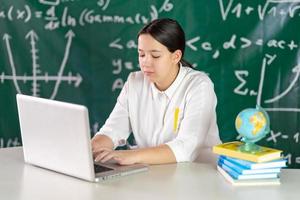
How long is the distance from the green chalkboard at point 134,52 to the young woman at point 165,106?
0.79 m

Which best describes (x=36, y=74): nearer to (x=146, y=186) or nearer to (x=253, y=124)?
(x=146, y=186)

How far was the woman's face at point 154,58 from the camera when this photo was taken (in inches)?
97.4

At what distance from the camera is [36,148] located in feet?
7.02

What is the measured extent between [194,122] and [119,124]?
39 cm

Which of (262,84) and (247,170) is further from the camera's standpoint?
(262,84)

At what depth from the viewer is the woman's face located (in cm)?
247

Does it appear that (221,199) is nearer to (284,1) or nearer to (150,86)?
(150,86)

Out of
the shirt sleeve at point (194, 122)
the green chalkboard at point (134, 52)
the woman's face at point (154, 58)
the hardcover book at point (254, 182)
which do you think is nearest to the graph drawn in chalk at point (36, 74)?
the green chalkboard at point (134, 52)

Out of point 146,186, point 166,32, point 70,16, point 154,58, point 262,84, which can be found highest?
point 70,16

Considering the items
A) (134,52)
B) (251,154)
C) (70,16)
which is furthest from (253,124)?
(70,16)

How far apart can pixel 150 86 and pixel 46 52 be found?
105 centimetres

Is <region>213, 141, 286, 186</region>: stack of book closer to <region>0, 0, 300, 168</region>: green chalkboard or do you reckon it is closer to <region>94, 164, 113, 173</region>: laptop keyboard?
<region>94, 164, 113, 173</region>: laptop keyboard

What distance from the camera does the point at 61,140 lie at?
6.50 ft

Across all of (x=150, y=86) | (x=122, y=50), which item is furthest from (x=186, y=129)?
(x=122, y=50)
